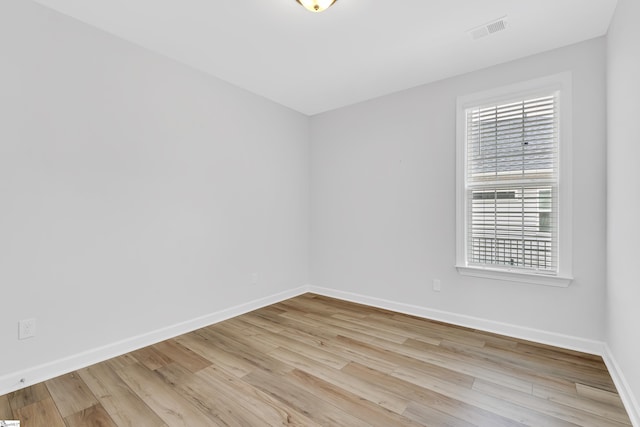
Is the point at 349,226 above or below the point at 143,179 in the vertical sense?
below

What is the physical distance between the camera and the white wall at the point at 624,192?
162cm

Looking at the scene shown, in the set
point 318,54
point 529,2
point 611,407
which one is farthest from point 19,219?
point 611,407

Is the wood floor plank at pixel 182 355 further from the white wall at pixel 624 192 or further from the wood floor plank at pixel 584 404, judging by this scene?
the white wall at pixel 624 192

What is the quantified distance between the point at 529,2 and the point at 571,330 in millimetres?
2539

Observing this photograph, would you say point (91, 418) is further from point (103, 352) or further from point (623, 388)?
point (623, 388)

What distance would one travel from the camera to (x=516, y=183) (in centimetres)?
272

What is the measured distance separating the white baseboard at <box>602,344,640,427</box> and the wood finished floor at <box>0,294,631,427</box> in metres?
0.04

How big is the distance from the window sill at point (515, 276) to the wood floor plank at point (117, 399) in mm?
2762

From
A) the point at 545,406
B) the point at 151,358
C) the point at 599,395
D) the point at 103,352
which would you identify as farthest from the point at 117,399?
the point at 599,395

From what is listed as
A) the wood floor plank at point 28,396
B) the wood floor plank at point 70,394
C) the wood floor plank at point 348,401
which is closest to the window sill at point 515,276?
the wood floor plank at point 348,401

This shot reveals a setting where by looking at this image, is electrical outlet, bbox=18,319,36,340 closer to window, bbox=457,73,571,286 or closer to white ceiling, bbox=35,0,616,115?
white ceiling, bbox=35,0,616,115

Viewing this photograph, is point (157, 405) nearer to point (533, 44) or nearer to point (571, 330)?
point (571, 330)

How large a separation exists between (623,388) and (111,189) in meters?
3.79

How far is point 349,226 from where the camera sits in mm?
3912
